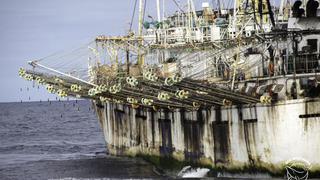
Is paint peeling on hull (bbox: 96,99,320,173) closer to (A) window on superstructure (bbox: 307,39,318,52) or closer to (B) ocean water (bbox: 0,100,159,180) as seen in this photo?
(B) ocean water (bbox: 0,100,159,180)

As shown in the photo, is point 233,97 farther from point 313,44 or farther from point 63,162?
point 63,162

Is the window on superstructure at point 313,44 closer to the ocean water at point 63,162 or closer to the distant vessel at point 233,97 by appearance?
the distant vessel at point 233,97

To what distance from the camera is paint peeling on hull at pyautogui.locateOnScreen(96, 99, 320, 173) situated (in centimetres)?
4309

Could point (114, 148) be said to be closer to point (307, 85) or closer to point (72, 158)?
point (72, 158)

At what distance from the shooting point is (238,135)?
155ft

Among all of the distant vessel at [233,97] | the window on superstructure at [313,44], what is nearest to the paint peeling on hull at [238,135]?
the distant vessel at [233,97]

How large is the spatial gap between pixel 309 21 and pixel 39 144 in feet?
171

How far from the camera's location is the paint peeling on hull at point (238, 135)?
43094mm

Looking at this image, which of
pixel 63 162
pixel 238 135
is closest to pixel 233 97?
pixel 238 135

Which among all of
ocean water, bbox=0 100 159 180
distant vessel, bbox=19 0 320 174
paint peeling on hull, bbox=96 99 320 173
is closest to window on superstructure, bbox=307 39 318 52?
distant vessel, bbox=19 0 320 174

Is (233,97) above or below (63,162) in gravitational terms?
Result: above

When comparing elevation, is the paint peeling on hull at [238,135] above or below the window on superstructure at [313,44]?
below

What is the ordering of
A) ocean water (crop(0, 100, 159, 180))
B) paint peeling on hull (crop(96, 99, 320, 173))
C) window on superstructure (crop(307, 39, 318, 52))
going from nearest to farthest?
paint peeling on hull (crop(96, 99, 320, 173)), window on superstructure (crop(307, 39, 318, 52)), ocean water (crop(0, 100, 159, 180))

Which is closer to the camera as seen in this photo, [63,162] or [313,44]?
[313,44]
